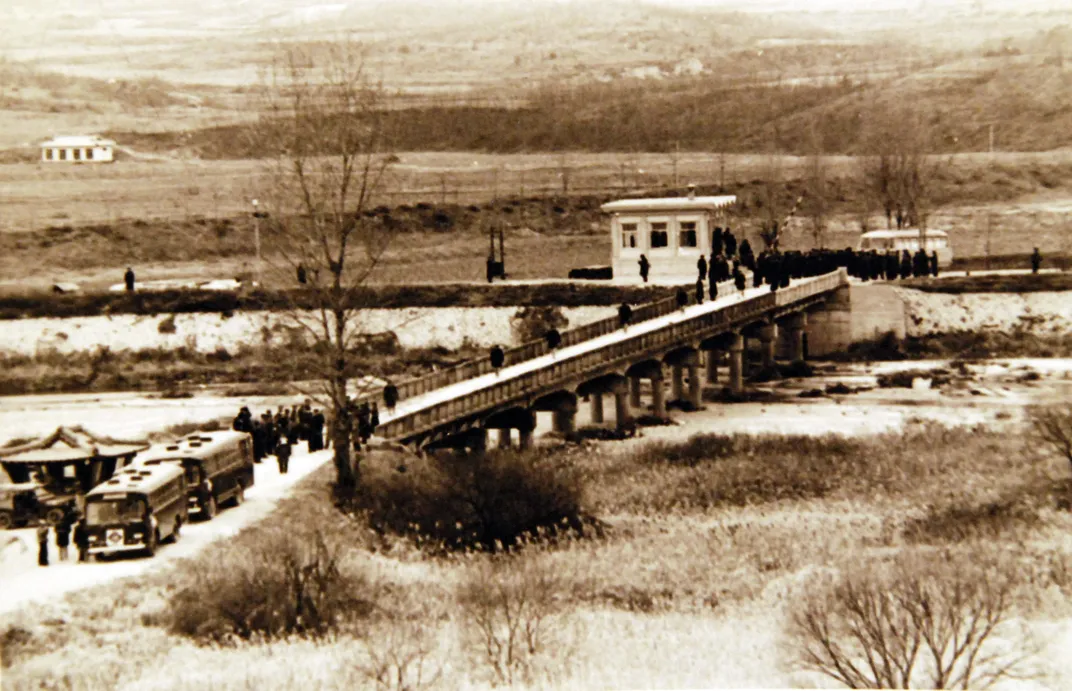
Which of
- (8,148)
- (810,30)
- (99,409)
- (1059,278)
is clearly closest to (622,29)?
(810,30)

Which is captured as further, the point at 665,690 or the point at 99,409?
the point at 99,409

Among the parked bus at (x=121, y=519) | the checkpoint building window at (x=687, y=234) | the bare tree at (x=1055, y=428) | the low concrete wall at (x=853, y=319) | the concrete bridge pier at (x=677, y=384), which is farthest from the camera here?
the checkpoint building window at (x=687, y=234)

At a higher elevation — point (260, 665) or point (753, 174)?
point (753, 174)

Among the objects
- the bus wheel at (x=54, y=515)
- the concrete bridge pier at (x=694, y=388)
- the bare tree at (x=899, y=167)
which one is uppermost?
the bare tree at (x=899, y=167)

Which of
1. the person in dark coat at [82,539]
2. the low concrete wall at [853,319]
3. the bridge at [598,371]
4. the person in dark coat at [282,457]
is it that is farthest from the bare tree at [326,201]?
the low concrete wall at [853,319]

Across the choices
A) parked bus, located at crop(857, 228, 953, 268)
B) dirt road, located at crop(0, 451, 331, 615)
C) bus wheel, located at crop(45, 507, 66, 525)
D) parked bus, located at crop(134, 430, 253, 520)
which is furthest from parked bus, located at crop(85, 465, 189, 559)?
parked bus, located at crop(857, 228, 953, 268)

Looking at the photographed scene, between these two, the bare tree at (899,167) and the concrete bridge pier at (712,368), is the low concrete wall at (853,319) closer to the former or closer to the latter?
the concrete bridge pier at (712,368)

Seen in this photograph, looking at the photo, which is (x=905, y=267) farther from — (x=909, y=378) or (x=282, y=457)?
(x=282, y=457)

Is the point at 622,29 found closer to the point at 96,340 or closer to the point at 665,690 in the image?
the point at 96,340
